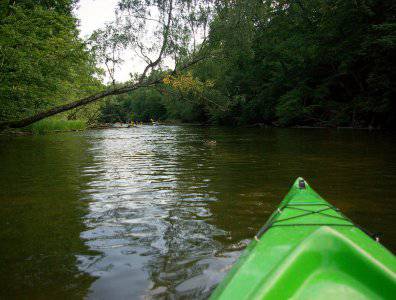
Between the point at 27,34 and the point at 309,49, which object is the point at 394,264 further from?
the point at 309,49

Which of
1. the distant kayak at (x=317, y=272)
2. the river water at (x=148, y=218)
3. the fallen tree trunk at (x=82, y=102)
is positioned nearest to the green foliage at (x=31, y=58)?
the fallen tree trunk at (x=82, y=102)

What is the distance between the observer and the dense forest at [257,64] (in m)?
12.8

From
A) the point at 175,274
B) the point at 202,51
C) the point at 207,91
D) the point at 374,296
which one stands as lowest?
the point at 175,274

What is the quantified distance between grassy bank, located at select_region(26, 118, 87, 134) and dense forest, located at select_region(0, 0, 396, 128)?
347 cm

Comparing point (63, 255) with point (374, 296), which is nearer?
point (374, 296)

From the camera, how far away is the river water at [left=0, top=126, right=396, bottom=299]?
273cm

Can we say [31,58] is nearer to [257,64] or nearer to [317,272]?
[317,272]

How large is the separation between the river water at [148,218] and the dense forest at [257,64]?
599 centimetres

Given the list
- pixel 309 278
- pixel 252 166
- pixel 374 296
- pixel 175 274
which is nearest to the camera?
pixel 374 296

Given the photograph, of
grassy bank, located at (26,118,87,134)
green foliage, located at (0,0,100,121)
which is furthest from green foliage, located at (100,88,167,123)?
green foliage, located at (0,0,100,121)

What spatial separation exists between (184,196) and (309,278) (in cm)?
387

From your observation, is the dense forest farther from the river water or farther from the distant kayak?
the distant kayak

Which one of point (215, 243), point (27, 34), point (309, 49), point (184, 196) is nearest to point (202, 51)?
point (27, 34)

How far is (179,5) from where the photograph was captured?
42.5ft
